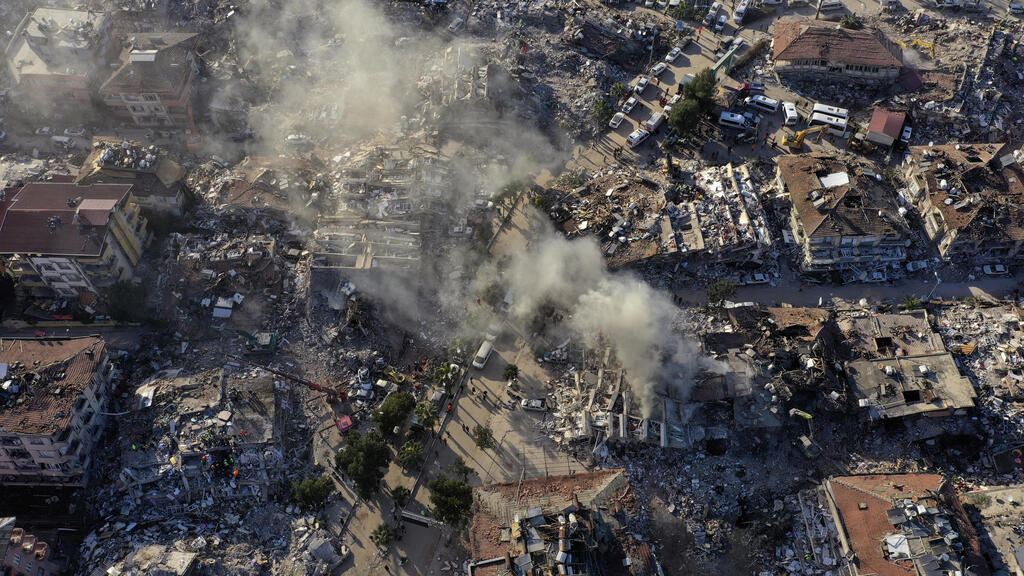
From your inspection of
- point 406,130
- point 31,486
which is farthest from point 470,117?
point 31,486

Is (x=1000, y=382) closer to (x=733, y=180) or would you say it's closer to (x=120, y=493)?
(x=733, y=180)

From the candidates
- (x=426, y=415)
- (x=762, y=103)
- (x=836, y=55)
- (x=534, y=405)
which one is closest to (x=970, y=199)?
(x=762, y=103)

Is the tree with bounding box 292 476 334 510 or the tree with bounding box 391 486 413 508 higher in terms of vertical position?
the tree with bounding box 292 476 334 510

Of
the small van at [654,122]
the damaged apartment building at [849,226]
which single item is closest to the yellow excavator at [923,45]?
the damaged apartment building at [849,226]

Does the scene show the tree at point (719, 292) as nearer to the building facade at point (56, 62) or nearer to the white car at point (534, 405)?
the white car at point (534, 405)

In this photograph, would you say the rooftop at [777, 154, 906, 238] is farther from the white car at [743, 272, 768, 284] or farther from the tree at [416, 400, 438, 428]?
the tree at [416, 400, 438, 428]

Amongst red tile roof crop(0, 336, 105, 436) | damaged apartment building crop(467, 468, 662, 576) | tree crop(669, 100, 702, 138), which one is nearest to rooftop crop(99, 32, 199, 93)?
red tile roof crop(0, 336, 105, 436)

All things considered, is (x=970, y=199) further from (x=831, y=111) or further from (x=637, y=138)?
(x=637, y=138)
